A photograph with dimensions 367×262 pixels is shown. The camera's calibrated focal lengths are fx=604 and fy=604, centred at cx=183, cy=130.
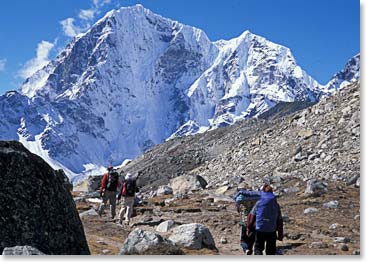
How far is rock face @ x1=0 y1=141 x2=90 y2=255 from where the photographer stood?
10.7 meters

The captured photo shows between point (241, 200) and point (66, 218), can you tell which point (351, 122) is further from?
point (66, 218)

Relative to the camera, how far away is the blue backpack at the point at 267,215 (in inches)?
505

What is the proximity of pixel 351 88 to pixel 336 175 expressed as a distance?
13.1 metres

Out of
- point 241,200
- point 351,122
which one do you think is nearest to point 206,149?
point 351,122

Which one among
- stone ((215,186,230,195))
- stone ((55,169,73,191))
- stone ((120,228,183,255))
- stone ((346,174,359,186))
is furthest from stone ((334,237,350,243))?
stone ((215,186,230,195))

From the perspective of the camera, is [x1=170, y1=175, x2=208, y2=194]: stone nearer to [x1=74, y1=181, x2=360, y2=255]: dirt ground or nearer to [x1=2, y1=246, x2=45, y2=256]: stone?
[x1=74, y1=181, x2=360, y2=255]: dirt ground

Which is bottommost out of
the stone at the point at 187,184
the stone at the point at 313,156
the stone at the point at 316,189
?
the stone at the point at 316,189

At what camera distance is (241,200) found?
15.5 m

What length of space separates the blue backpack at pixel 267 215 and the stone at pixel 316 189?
12010 mm

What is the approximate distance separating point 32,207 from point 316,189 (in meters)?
16.0

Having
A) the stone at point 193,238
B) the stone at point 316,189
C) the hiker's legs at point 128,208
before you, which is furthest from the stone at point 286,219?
the hiker's legs at point 128,208

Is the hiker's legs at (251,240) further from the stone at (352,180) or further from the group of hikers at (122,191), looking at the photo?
the stone at (352,180)

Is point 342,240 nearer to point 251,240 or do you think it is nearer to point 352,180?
point 251,240

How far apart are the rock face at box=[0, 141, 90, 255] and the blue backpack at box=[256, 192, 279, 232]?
383 centimetres
